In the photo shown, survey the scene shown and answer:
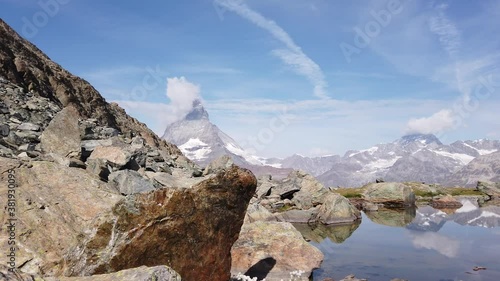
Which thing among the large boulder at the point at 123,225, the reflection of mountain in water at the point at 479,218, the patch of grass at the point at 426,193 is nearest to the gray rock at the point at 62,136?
the large boulder at the point at 123,225

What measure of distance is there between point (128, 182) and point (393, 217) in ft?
199

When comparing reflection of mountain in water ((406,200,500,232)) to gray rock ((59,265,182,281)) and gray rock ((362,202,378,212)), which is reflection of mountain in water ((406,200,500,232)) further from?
gray rock ((59,265,182,281))

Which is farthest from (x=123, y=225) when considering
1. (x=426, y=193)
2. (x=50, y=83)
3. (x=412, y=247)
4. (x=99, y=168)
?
(x=426, y=193)

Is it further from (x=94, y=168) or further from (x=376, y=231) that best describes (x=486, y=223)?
(x=94, y=168)

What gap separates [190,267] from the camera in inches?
711

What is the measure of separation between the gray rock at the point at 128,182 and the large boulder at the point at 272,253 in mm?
8635

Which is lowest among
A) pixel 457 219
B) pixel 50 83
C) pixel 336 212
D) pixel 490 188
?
pixel 336 212

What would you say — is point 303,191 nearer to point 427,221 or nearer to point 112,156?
point 427,221

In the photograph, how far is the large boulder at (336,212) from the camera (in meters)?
67.8

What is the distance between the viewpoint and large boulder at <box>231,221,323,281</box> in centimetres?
2716

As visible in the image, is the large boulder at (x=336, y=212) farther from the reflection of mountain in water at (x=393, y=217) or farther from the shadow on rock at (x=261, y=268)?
the shadow on rock at (x=261, y=268)

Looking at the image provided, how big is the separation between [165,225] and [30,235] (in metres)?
5.67

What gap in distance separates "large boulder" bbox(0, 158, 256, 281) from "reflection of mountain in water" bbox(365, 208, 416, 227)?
54223mm

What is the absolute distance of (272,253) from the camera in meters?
28.5
